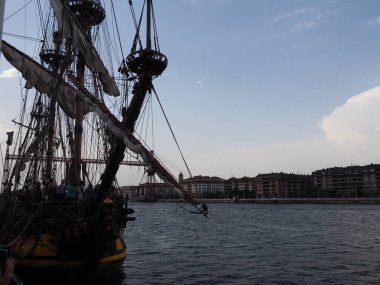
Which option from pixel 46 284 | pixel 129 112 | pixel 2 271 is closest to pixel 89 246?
pixel 46 284

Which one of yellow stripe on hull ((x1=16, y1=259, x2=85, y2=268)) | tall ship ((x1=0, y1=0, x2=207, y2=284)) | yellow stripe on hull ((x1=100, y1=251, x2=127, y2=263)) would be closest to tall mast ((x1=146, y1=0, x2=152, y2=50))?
tall ship ((x1=0, y1=0, x2=207, y2=284))

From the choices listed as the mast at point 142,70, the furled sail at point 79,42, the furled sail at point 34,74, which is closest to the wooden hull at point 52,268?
the mast at point 142,70

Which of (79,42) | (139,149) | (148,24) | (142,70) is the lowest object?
(139,149)

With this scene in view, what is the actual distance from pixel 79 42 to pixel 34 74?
18.5ft

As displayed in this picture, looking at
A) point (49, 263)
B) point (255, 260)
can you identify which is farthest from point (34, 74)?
point (255, 260)

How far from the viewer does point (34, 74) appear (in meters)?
25.3

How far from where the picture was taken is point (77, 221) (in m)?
17.0

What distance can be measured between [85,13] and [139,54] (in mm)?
16598

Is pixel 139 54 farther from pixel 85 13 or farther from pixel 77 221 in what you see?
pixel 85 13

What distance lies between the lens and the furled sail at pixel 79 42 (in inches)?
678

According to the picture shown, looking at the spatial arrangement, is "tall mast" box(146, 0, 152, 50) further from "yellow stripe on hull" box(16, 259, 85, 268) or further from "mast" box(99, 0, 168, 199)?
"yellow stripe on hull" box(16, 259, 85, 268)

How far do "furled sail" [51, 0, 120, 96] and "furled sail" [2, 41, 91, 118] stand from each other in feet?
6.79

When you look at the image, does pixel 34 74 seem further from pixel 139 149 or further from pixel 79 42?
pixel 139 149

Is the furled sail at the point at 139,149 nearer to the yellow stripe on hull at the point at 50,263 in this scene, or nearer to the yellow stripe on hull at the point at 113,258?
the yellow stripe on hull at the point at 50,263
